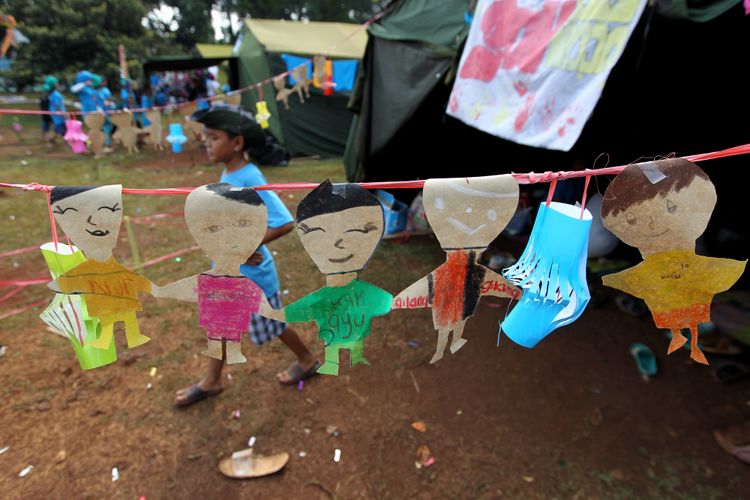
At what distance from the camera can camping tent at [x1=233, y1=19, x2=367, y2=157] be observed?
888cm

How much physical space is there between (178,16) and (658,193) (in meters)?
35.6

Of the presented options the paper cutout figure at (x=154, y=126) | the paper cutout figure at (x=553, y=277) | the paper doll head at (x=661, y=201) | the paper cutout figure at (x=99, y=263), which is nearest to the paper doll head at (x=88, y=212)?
the paper cutout figure at (x=99, y=263)

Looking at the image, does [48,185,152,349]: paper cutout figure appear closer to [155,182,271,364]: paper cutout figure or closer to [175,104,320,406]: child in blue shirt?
[155,182,271,364]: paper cutout figure

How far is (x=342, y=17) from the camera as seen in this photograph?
3169 cm

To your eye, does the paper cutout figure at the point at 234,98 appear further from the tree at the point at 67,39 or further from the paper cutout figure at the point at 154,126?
the tree at the point at 67,39

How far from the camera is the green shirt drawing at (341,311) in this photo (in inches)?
46.0

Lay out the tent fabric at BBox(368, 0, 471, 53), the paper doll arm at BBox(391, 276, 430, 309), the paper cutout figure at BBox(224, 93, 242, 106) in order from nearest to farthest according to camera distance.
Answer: the paper doll arm at BBox(391, 276, 430, 309) → the tent fabric at BBox(368, 0, 471, 53) → the paper cutout figure at BBox(224, 93, 242, 106)

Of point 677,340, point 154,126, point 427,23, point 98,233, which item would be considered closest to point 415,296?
point 677,340

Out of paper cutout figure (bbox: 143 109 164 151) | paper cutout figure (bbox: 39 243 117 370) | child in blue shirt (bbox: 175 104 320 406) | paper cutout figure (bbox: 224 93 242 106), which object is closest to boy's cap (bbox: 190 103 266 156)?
child in blue shirt (bbox: 175 104 320 406)

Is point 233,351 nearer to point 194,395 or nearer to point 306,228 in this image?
point 306,228

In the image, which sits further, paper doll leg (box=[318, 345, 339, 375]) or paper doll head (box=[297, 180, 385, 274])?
paper doll leg (box=[318, 345, 339, 375])

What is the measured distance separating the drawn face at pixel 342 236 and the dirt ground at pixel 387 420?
1.46 metres

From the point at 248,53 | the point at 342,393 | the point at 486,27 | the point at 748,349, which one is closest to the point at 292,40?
the point at 248,53

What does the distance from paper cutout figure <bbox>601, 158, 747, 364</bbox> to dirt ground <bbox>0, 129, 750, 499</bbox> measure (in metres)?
1.35
